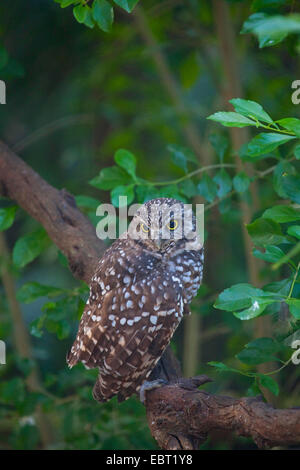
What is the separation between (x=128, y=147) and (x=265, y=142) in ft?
8.91

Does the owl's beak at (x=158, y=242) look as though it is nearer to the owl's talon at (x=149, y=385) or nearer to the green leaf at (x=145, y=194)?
the green leaf at (x=145, y=194)

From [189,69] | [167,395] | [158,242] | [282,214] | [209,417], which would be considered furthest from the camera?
→ [189,69]

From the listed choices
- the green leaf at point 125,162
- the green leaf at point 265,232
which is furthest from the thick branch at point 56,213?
the green leaf at point 265,232

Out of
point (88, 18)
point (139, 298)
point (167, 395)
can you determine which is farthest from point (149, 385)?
point (88, 18)

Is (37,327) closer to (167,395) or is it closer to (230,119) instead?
(167,395)

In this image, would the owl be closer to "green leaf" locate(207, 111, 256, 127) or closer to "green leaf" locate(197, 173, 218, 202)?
"green leaf" locate(197, 173, 218, 202)

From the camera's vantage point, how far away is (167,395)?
1829 millimetres

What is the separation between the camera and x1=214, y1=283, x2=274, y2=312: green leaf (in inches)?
53.2

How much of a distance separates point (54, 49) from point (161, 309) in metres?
2.32

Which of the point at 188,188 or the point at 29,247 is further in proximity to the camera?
the point at 29,247
